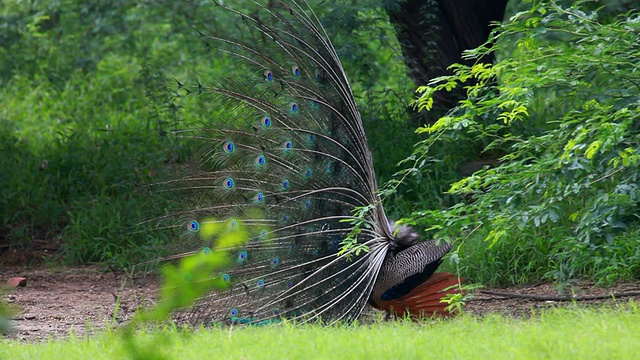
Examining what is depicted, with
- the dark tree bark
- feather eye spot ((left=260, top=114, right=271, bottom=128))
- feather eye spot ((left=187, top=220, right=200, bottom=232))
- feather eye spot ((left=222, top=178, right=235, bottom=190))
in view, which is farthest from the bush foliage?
the dark tree bark

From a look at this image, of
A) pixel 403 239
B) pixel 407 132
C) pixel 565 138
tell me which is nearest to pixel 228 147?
pixel 403 239

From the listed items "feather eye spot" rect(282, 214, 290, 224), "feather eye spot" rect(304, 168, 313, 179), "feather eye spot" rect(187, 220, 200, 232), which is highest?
"feather eye spot" rect(304, 168, 313, 179)

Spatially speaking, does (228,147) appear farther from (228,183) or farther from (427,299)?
(427,299)

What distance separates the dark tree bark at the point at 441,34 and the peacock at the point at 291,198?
2.87 metres

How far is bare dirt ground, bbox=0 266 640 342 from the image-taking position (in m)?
5.98

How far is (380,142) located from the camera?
9.18 metres

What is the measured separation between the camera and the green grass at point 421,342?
388 cm

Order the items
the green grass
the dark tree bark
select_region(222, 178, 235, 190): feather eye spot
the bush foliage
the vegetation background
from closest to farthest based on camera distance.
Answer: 1. the green grass
2. the bush foliage
3. the vegetation background
4. select_region(222, 178, 235, 190): feather eye spot
5. the dark tree bark

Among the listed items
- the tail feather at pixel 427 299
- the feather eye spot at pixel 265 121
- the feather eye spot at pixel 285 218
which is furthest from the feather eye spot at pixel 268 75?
the tail feather at pixel 427 299

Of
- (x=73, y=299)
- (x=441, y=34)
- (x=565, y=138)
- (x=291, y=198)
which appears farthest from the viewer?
(x=441, y=34)

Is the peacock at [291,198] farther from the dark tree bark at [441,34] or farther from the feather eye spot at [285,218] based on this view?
the dark tree bark at [441,34]

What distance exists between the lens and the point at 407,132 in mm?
9242

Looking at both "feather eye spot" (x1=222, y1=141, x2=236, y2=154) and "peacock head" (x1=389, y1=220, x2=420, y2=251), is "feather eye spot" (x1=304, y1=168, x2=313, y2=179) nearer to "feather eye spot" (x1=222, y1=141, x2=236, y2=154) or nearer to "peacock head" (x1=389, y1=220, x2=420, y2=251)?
"feather eye spot" (x1=222, y1=141, x2=236, y2=154)

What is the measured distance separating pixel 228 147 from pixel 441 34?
3764mm
